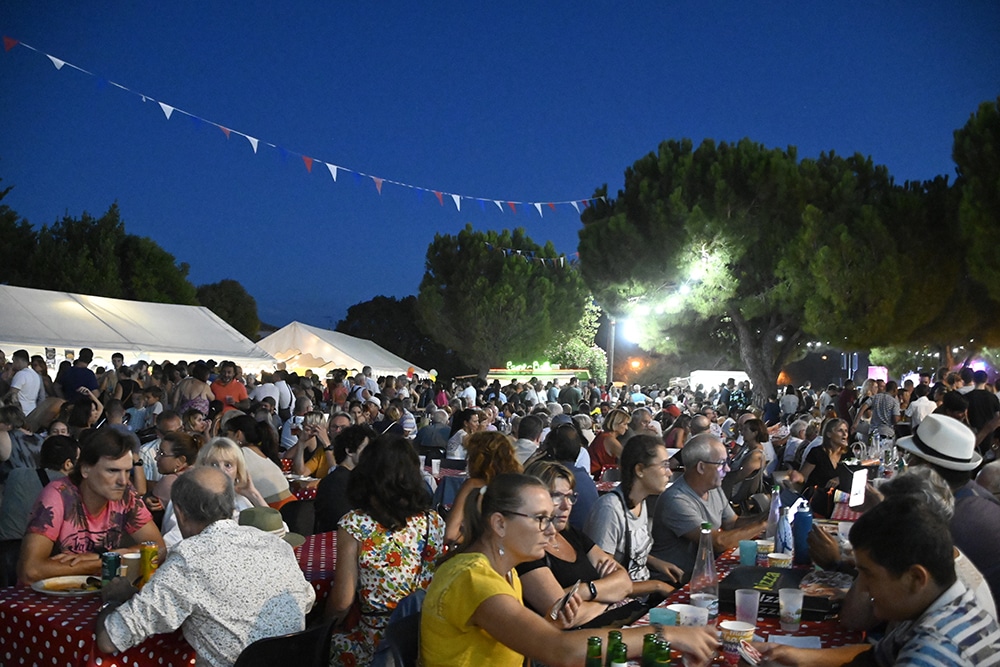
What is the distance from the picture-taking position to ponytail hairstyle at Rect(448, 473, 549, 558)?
8.00 feet

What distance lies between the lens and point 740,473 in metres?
7.04

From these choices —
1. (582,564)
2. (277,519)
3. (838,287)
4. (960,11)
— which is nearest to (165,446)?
(277,519)

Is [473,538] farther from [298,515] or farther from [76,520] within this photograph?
[298,515]

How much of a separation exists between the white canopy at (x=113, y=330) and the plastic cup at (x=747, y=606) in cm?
1488

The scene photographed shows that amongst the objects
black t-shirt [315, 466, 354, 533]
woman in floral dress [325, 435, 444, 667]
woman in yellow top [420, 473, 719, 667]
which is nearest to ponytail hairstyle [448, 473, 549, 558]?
woman in yellow top [420, 473, 719, 667]

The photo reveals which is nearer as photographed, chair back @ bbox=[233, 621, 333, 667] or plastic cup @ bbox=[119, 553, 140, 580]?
chair back @ bbox=[233, 621, 333, 667]

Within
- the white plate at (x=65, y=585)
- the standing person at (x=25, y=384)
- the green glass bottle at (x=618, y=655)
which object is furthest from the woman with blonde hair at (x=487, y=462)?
the standing person at (x=25, y=384)

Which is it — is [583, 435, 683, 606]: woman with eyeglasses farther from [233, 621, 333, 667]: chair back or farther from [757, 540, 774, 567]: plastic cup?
[233, 621, 333, 667]: chair back

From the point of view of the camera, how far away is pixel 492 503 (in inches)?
96.7

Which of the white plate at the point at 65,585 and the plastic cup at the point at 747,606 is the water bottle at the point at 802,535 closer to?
the plastic cup at the point at 747,606

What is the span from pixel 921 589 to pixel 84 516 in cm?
323

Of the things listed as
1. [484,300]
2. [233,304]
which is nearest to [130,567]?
[484,300]

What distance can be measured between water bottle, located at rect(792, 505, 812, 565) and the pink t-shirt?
114 inches

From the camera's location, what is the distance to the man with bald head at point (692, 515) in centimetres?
412
